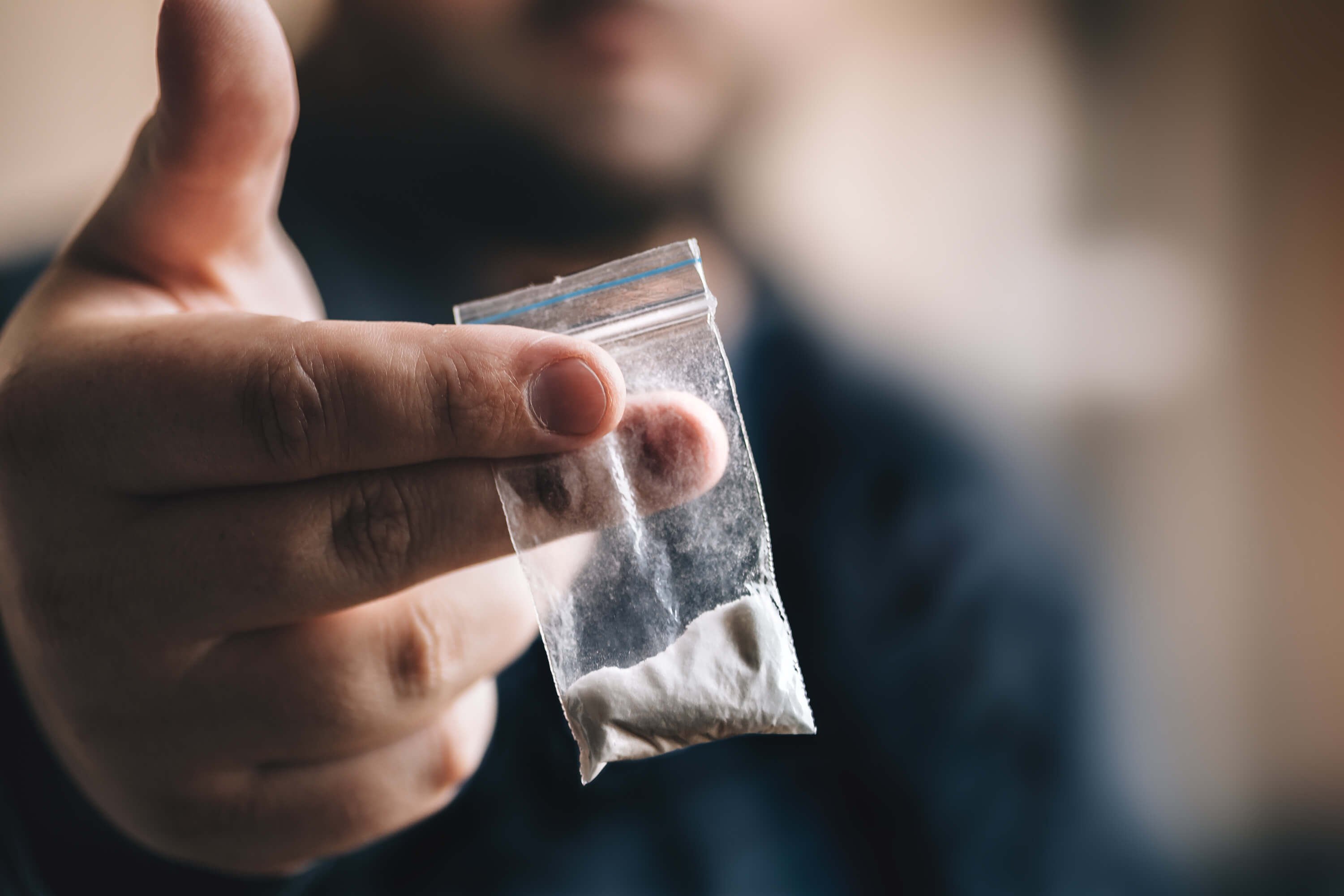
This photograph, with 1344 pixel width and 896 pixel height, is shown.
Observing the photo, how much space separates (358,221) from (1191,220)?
1.23 m

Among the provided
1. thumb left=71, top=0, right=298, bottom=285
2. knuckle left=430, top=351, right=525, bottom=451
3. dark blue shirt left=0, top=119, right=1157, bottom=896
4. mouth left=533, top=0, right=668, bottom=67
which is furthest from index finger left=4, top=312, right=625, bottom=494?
mouth left=533, top=0, right=668, bottom=67

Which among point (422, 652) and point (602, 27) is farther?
point (602, 27)

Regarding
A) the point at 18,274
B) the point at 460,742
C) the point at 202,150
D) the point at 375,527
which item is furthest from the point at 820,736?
the point at 18,274

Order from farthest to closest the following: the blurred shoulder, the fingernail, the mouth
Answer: the blurred shoulder → the mouth → the fingernail

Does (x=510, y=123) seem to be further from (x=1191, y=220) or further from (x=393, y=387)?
(x=1191, y=220)

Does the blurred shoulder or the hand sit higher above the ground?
the blurred shoulder

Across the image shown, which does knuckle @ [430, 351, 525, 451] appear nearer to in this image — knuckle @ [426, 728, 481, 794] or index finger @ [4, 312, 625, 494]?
index finger @ [4, 312, 625, 494]

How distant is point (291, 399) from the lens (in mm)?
367

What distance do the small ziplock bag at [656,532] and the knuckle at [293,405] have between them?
3.7 inches

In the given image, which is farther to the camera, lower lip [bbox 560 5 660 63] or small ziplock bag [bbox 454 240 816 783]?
lower lip [bbox 560 5 660 63]

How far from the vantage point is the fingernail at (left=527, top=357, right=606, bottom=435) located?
1.12 ft

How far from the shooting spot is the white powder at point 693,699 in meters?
0.35

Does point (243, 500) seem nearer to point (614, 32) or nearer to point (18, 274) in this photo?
point (614, 32)

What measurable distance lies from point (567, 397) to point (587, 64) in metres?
0.74
